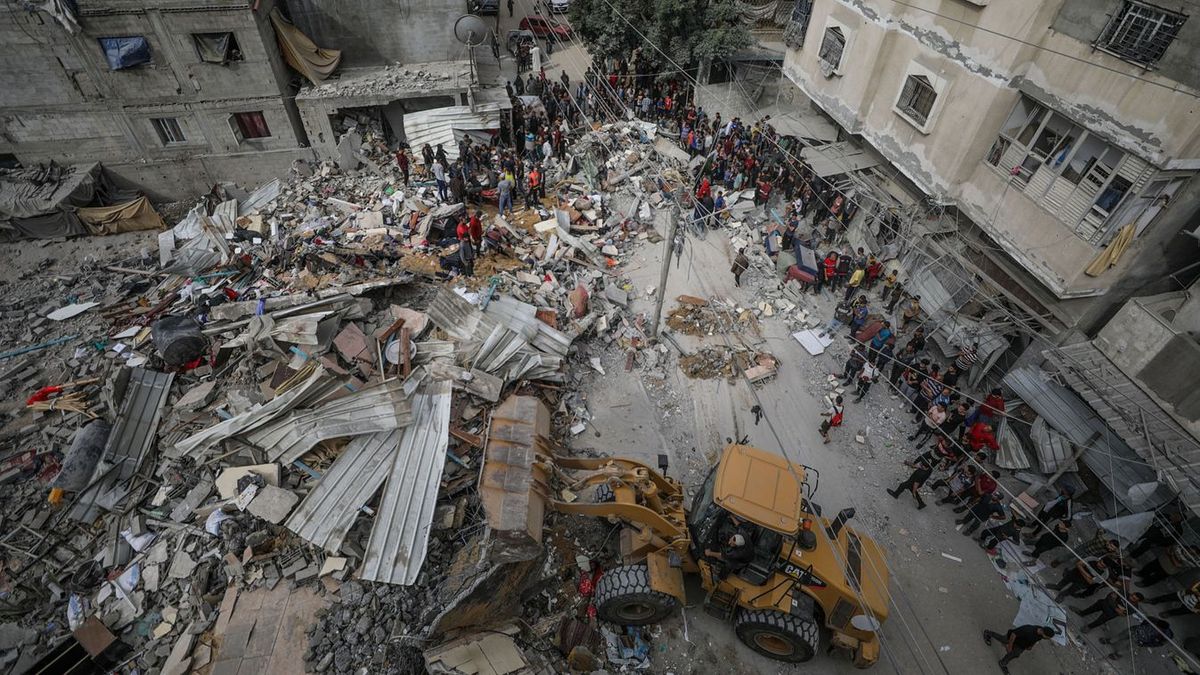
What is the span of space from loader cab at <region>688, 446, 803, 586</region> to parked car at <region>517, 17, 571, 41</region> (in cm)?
2516

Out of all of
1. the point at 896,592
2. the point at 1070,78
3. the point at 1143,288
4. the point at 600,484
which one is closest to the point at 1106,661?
the point at 896,592

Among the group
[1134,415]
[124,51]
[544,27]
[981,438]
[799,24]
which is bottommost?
[981,438]

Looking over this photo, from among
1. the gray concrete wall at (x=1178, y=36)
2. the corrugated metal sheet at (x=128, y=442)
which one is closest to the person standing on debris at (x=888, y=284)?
the gray concrete wall at (x=1178, y=36)

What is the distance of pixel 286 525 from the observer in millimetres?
8102

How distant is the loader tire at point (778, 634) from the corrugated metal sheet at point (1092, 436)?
6.45 m

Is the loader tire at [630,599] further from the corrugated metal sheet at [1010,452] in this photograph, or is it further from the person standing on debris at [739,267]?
the person standing on debris at [739,267]

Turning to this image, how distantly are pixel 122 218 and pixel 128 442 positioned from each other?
1187 centimetres

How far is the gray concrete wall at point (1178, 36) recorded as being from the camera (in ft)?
27.6

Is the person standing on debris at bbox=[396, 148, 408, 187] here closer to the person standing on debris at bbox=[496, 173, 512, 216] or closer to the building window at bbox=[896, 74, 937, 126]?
the person standing on debris at bbox=[496, 173, 512, 216]

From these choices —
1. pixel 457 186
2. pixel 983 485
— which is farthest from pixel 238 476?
pixel 983 485

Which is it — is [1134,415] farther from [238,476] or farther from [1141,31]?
[238,476]

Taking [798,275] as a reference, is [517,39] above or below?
above

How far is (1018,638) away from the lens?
7848 mm

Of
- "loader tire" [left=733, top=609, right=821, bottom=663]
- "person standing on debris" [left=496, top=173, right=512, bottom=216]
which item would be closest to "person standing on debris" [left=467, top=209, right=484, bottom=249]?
"person standing on debris" [left=496, top=173, right=512, bottom=216]
